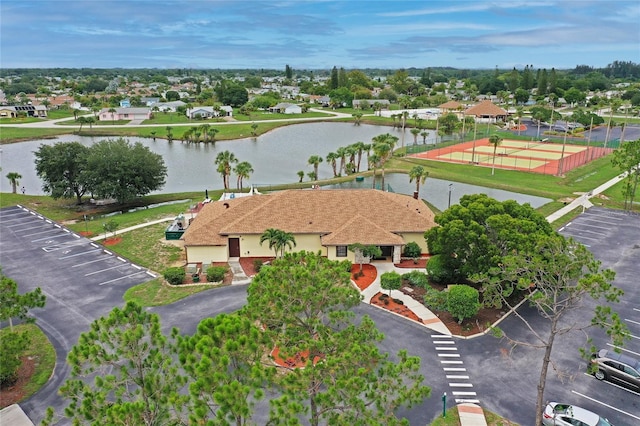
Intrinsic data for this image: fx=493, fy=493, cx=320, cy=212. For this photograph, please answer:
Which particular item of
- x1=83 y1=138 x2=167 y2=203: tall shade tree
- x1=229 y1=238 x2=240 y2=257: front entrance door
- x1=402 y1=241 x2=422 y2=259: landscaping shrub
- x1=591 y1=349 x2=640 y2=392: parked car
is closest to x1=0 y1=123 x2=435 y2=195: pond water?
x1=83 y1=138 x2=167 y2=203: tall shade tree

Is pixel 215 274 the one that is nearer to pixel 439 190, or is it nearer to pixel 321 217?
pixel 321 217

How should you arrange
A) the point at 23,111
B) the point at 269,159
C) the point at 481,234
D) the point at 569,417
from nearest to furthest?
1. the point at 569,417
2. the point at 481,234
3. the point at 269,159
4. the point at 23,111

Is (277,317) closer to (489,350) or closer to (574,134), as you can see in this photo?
(489,350)

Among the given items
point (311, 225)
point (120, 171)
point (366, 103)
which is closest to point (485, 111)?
point (366, 103)

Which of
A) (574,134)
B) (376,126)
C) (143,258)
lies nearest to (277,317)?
(143,258)

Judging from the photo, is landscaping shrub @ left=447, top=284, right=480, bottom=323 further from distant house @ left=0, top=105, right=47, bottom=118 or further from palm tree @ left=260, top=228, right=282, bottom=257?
distant house @ left=0, top=105, right=47, bottom=118

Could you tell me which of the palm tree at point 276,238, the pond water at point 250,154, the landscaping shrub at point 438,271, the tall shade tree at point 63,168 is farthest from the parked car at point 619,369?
the pond water at point 250,154

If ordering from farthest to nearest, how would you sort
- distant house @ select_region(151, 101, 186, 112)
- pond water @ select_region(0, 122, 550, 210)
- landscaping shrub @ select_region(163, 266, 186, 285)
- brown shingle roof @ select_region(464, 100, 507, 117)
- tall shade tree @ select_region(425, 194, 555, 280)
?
1. distant house @ select_region(151, 101, 186, 112)
2. brown shingle roof @ select_region(464, 100, 507, 117)
3. pond water @ select_region(0, 122, 550, 210)
4. landscaping shrub @ select_region(163, 266, 186, 285)
5. tall shade tree @ select_region(425, 194, 555, 280)
